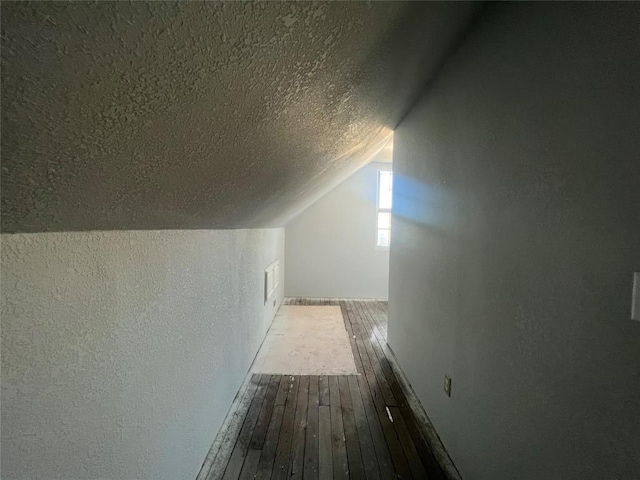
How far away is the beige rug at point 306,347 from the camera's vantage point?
243 cm

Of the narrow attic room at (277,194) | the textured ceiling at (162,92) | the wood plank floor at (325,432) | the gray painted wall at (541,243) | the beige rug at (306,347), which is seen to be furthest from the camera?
the beige rug at (306,347)

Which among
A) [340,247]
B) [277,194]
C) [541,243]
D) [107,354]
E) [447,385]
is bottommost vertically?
[447,385]

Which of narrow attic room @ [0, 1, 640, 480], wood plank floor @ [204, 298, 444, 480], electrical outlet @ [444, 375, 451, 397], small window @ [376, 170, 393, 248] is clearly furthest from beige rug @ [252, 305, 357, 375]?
small window @ [376, 170, 393, 248]

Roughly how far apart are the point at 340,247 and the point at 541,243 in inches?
162

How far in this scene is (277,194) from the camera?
1733mm

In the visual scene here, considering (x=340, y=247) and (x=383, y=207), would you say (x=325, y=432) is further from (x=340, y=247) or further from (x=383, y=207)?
(x=383, y=207)

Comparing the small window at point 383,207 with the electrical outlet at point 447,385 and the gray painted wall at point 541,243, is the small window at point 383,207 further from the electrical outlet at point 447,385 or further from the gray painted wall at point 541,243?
the electrical outlet at point 447,385

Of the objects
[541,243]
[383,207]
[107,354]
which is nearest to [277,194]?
[107,354]

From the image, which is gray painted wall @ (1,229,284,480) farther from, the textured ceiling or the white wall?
the white wall

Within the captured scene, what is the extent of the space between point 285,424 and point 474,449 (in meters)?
0.98

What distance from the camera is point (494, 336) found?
113cm

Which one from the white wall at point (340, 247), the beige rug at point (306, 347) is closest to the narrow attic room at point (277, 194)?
the beige rug at point (306, 347)

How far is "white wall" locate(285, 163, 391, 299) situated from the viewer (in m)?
4.96

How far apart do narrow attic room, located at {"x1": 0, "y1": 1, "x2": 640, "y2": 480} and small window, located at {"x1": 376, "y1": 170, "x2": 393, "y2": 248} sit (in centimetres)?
325
